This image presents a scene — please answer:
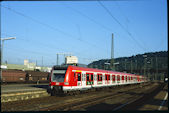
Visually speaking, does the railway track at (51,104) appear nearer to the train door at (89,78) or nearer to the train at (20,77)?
the train door at (89,78)

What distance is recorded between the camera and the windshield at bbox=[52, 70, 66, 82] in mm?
20872

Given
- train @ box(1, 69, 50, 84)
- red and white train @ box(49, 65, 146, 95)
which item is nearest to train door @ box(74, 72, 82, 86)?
red and white train @ box(49, 65, 146, 95)

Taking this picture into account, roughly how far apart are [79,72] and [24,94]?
6442 mm

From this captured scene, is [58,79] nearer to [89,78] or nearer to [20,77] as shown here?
[89,78]

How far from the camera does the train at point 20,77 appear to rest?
130ft

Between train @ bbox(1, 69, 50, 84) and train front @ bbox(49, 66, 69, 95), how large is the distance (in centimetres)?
1723

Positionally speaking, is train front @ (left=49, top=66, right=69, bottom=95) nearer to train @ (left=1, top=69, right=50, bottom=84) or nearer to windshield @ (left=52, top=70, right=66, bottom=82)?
windshield @ (left=52, top=70, right=66, bottom=82)

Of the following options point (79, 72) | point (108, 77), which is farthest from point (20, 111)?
point (108, 77)

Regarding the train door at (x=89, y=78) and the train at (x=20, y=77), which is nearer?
the train door at (x=89, y=78)

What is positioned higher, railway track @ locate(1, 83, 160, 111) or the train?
the train

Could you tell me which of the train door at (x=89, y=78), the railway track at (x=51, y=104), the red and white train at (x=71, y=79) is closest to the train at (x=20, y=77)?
the train door at (x=89, y=78)

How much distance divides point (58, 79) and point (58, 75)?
443mm

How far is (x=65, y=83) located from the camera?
20.4 m

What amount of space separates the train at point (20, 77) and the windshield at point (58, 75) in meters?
17.3
